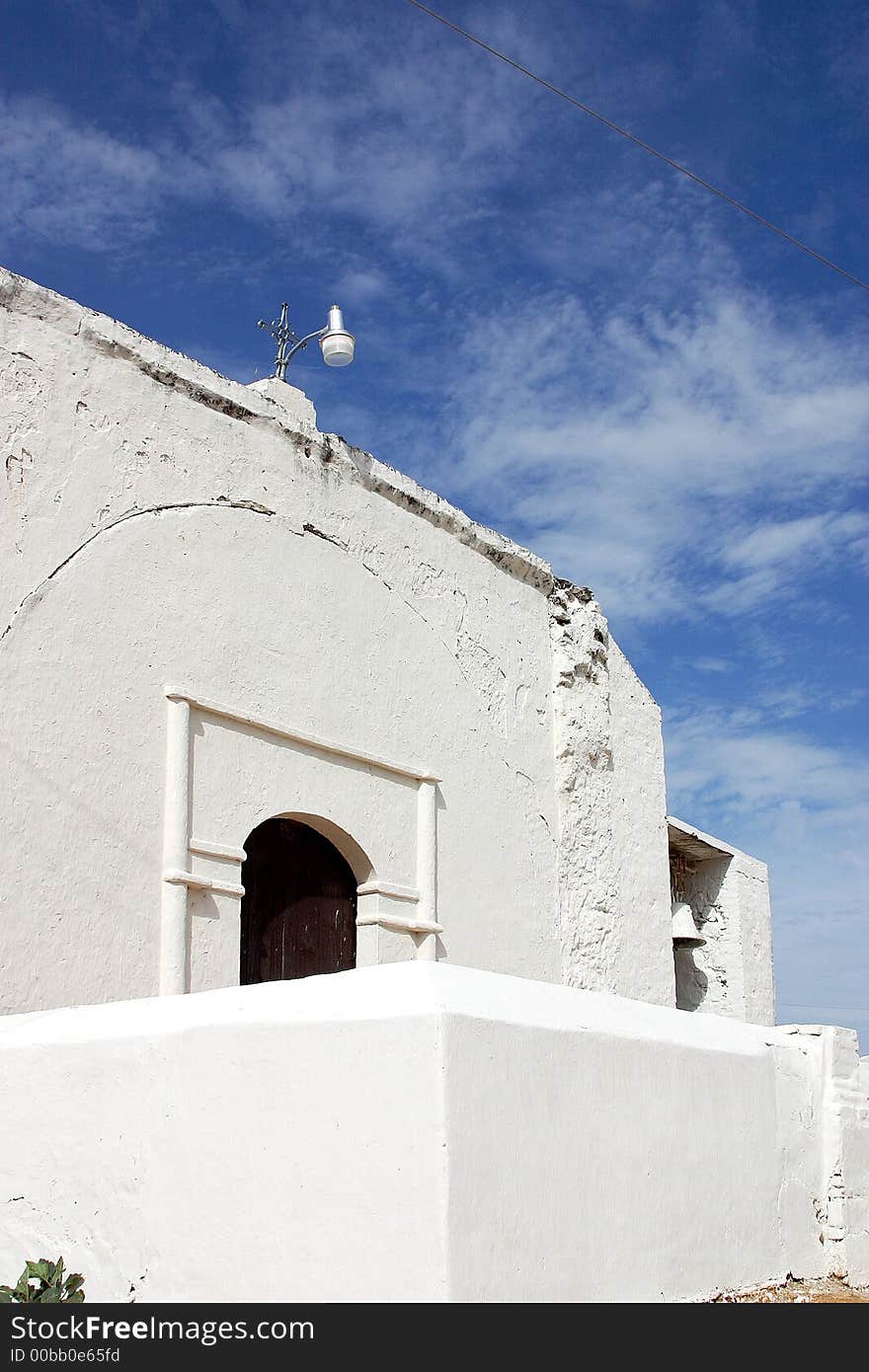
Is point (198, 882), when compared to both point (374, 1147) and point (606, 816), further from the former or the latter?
point (606, 816)

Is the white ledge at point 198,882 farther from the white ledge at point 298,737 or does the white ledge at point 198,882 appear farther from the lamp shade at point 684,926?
the lamp shade at point 684,926

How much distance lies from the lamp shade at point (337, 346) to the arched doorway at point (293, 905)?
280 cm

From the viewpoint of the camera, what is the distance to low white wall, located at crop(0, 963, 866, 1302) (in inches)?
119

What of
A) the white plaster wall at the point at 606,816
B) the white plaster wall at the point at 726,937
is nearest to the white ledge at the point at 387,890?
the white plaster wall at the point at 606,816

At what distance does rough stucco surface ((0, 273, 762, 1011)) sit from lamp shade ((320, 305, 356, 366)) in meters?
0.62

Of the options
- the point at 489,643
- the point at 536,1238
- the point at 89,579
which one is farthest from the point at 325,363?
the point at 536,1238

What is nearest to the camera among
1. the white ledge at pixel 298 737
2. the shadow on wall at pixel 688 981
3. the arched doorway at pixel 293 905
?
the white ledge at pixel 298 737

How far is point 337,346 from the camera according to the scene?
7648 mm

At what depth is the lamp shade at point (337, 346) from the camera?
7.65 meters

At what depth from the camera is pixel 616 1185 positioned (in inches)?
137

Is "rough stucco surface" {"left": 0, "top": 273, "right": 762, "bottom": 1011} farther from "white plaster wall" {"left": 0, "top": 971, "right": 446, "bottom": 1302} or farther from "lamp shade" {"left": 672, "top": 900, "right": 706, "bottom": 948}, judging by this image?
"lamp shade" {"left": 672, "top": 900, "right": 706, "bottom": 948}

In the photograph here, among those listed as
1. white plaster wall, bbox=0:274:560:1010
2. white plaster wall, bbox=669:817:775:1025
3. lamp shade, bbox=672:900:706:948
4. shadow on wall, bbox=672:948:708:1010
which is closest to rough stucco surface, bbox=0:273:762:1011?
white plaster wall, bbox=0:274:560:1010

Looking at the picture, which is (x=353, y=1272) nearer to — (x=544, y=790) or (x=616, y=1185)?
(x=616, y=1185)

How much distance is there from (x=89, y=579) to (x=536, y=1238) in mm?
3343
